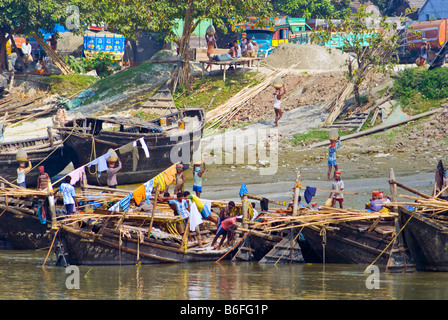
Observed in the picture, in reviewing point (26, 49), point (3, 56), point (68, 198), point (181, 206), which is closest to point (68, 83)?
point (3, 56)

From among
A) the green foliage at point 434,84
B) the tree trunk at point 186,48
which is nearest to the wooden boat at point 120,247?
the green foliage at point 434,84

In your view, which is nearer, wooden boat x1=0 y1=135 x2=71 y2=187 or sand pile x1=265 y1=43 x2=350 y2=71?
wooden boat x1=0 y1=135 x2=71 y2=187

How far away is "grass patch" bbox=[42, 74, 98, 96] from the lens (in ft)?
108

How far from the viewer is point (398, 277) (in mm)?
12266

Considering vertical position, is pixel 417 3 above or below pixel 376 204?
above

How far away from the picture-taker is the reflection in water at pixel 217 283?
11.3m

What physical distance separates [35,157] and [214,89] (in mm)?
10607

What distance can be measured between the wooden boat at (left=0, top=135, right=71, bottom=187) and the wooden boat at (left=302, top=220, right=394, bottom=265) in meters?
10.4

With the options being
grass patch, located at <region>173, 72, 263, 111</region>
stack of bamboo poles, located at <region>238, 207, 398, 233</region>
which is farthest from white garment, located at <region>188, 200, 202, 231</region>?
grass patch, located at <region>173, 72, 263, 111</region>

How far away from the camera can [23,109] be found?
30.7 m

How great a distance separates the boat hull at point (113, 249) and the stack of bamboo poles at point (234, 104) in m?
12.8

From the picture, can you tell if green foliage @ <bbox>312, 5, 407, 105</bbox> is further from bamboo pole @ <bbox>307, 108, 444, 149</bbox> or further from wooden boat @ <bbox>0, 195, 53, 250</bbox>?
wooden boat @ <bbox>0, 195, 53, 250</bbox>

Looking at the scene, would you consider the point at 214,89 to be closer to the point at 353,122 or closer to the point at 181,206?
the point at 353,122

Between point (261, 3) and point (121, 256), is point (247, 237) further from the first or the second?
point (261, 3)
